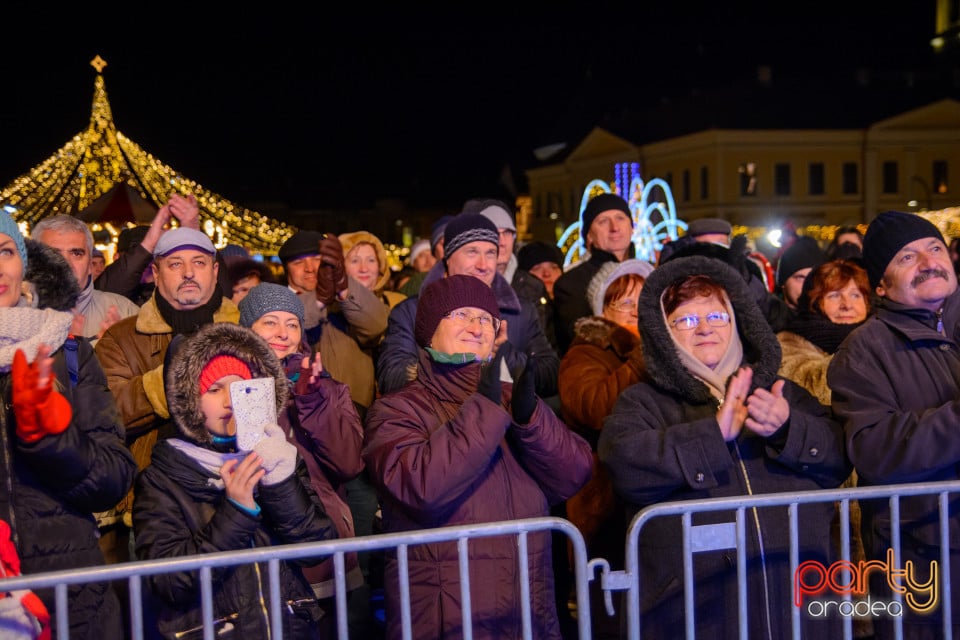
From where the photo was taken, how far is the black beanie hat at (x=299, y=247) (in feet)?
22.9

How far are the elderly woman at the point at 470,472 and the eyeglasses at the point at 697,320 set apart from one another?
2.07 feet

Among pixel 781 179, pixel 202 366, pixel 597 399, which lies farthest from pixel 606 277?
pixel 781 179

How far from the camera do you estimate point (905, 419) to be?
367cm

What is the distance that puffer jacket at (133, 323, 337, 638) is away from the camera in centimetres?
340

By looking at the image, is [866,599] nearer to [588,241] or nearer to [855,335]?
[855,335]

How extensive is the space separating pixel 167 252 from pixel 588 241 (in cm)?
343

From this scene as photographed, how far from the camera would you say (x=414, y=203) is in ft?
261

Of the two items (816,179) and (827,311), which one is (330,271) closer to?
(827,311)

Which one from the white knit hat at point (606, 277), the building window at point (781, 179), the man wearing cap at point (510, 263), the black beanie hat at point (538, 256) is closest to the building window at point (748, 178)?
the building window at point (781, 179)

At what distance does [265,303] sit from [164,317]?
0.59m

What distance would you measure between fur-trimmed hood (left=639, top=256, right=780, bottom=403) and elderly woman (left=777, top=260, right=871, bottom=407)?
1278mm

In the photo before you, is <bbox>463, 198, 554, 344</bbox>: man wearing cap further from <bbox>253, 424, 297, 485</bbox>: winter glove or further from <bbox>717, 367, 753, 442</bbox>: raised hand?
<bbox>253, 424, 297, 485</bbox>: winter glove

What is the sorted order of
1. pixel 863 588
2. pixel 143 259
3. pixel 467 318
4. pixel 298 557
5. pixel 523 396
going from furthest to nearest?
1. pixel 143 259
2. pixel 467 318
3. pixel 863 588
4. pixel 523 396
5. pixel 298 557

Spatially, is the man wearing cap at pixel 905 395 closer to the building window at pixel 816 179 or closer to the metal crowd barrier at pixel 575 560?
the metal crowd barrier at pixel 575 560
